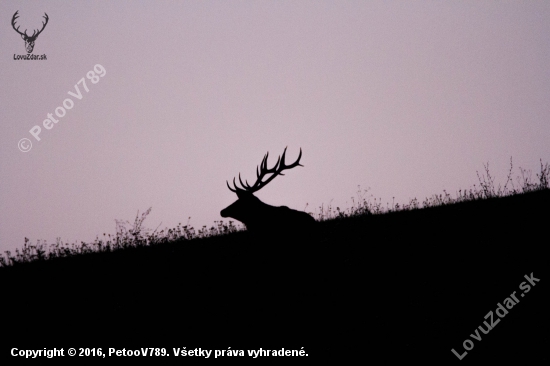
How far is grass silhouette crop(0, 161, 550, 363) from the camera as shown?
4.02 m

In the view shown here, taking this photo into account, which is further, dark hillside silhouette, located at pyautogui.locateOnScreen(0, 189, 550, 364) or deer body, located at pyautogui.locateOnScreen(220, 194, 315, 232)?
deer body, located at pyautogui.locateOnScreen(220, 194, 315, 232)

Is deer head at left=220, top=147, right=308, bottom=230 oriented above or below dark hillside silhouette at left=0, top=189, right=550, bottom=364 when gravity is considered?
above

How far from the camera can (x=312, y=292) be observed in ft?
17.2

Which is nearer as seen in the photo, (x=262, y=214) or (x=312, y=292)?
(x=312, y=292)

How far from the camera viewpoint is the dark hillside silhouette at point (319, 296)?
3.94 m

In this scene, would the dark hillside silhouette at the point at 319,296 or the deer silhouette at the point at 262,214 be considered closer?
the dark hillside silhouette at the point at 319,296

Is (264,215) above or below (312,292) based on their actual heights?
above

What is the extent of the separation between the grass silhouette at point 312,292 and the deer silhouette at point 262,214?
22cm

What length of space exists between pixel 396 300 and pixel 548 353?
154 centimetres

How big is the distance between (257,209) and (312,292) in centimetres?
151

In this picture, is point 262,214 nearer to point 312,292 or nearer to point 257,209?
point 257,209

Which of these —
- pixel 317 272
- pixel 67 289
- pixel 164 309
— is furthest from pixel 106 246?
pixel 317 272

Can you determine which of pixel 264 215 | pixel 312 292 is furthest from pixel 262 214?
pixel 312 292

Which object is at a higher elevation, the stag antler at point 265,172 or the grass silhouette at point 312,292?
the stag antler at point 265,172
